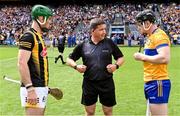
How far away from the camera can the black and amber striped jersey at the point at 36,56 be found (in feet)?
19.8

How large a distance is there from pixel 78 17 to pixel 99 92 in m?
53.2

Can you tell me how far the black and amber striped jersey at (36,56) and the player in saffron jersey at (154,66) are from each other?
131 centimetres

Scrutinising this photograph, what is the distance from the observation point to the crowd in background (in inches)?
2143

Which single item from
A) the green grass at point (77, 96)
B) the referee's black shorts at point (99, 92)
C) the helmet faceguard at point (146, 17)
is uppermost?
the helmet faceguard at point (146, 17)

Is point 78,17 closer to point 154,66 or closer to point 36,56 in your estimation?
point 154,66

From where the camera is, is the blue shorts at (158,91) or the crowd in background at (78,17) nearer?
the blue shorts at (158,91)

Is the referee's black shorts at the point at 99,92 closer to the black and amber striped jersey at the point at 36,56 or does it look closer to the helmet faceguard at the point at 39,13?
the black and amber striped jersey at the point at 36,56


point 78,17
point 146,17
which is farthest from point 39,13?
point 78,17

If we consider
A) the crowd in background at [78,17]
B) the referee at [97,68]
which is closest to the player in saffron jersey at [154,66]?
the referee at [97,68]

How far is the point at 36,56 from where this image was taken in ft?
20.1

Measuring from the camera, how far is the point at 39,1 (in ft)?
217

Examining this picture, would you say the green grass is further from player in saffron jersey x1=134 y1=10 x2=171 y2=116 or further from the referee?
player in saffron jersey x1=134 y1=10 x2=171 y2=116

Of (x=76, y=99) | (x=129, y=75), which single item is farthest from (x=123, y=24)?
(x=76, y=99)

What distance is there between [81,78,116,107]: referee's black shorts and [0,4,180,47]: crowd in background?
42.6 meters
